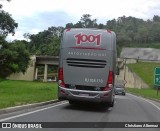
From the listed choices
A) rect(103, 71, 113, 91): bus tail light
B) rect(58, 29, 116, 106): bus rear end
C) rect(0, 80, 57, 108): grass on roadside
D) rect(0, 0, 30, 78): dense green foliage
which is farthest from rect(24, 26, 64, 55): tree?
rect(103, 71, 113, 91): bus tail light

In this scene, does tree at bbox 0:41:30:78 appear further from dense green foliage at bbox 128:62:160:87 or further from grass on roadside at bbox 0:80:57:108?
grass on roadside at bbox 0:80:57:108

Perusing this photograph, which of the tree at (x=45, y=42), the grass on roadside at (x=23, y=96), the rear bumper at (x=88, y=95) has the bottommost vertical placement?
the grass on roadside at (x=23, y=96)

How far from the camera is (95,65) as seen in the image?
20438 mm

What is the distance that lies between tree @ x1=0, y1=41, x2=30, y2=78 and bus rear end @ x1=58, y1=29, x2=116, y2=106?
2363 inches

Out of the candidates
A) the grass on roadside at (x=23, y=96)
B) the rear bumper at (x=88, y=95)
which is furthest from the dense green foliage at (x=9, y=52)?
the rear bumper at (x=88, y=95)

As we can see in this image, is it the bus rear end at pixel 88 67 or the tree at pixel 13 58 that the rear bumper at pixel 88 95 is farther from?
the tree at pixel 13 58

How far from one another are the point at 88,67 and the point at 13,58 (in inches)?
2619

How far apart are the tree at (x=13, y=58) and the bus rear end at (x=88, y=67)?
6002 centimetres

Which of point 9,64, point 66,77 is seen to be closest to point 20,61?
point 9,64

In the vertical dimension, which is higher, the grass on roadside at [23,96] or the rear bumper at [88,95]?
the rear bumper at [88,95]

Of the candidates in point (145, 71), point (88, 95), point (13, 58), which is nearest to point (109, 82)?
point (88, 95)

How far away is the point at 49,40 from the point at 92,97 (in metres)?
149

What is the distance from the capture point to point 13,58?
3371 inches

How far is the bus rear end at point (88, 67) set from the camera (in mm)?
20266
